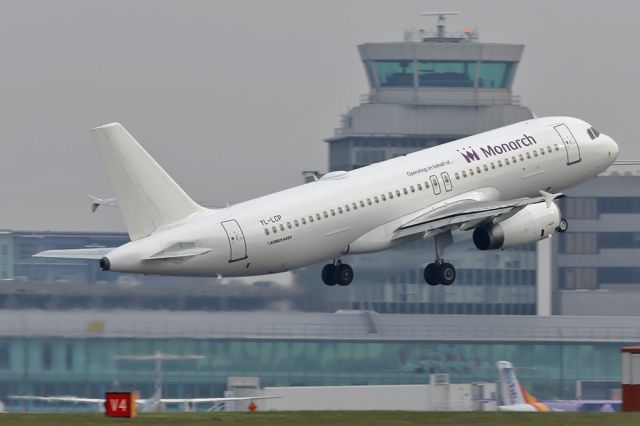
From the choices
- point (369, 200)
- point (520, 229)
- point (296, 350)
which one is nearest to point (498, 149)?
point (520, 229)

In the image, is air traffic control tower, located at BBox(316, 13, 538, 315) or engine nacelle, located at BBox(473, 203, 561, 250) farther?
air traffic control tower, located at BBox(316, 13, 538, 315)

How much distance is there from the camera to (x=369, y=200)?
69.3 meters

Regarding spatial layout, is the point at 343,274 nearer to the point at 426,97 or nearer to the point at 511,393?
the point at 511,393

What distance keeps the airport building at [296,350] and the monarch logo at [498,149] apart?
1692 inches

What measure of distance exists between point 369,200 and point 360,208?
645mm

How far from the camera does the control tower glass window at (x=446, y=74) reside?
182m

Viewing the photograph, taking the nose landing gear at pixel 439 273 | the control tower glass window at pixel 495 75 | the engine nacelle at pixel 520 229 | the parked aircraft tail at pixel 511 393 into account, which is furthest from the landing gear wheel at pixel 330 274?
the control tower glass window at pixel 495 75

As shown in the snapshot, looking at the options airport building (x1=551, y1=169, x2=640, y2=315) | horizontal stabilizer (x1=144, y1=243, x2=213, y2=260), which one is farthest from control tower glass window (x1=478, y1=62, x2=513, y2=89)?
horizontal stabilizer (x1=144, y1=243, x2=213, y2=260)

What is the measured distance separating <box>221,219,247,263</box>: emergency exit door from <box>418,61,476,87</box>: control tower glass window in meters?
118

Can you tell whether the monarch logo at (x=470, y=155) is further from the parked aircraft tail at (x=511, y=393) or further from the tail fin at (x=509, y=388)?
the tail fin at (x=509, y=388)

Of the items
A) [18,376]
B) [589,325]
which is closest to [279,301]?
[18,376]

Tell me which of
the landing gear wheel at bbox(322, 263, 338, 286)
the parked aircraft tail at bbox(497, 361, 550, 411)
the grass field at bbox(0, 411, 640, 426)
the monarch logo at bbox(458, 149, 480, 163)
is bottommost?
the parked aircraft tail at bbox(497, 361, 550, 411)

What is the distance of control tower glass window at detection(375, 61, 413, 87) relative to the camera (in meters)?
182

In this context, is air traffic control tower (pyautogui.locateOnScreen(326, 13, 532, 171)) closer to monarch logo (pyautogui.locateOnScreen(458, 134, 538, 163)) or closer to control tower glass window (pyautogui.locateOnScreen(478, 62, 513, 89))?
control tower glass window (pyautogui.locateOnScreen(478, 62, 513, 89))
